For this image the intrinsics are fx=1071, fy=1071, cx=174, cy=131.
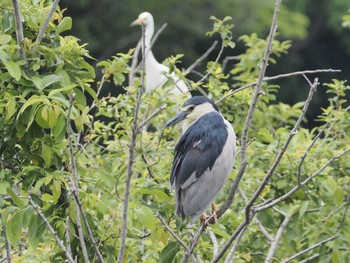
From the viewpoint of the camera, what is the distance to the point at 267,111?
6160 millimetres

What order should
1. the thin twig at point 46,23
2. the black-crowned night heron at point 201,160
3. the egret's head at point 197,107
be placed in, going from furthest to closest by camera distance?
the egret's head at point 197,107, the black-crowned night heron at point 201,160, the thin twig at point 46,23

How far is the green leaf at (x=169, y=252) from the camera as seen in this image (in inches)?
148

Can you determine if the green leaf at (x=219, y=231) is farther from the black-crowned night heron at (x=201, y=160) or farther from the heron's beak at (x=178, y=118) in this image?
the heron's beak at (x=178, y=118)

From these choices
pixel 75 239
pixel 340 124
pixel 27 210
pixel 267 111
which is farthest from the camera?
pixel 267 111

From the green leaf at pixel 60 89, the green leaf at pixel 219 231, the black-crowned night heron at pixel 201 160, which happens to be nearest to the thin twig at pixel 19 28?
the green leaf at pixel 60 89

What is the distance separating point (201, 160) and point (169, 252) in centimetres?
58

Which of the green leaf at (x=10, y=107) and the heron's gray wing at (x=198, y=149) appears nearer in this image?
the green leaf at (x=10, y=107)

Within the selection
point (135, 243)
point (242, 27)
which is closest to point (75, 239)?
point (135, 243)

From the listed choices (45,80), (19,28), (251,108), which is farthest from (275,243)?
(19,28)

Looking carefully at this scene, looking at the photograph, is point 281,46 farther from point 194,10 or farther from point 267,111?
point 194,10

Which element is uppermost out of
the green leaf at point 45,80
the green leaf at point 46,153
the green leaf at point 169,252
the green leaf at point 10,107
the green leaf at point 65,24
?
the green leaf at point 65,24

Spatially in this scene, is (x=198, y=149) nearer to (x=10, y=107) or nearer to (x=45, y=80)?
(x=45, y=80)

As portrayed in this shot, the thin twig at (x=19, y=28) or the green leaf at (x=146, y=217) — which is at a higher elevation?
the thin twig at (x=19, y=28)

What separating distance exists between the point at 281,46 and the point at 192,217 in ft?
7.85
